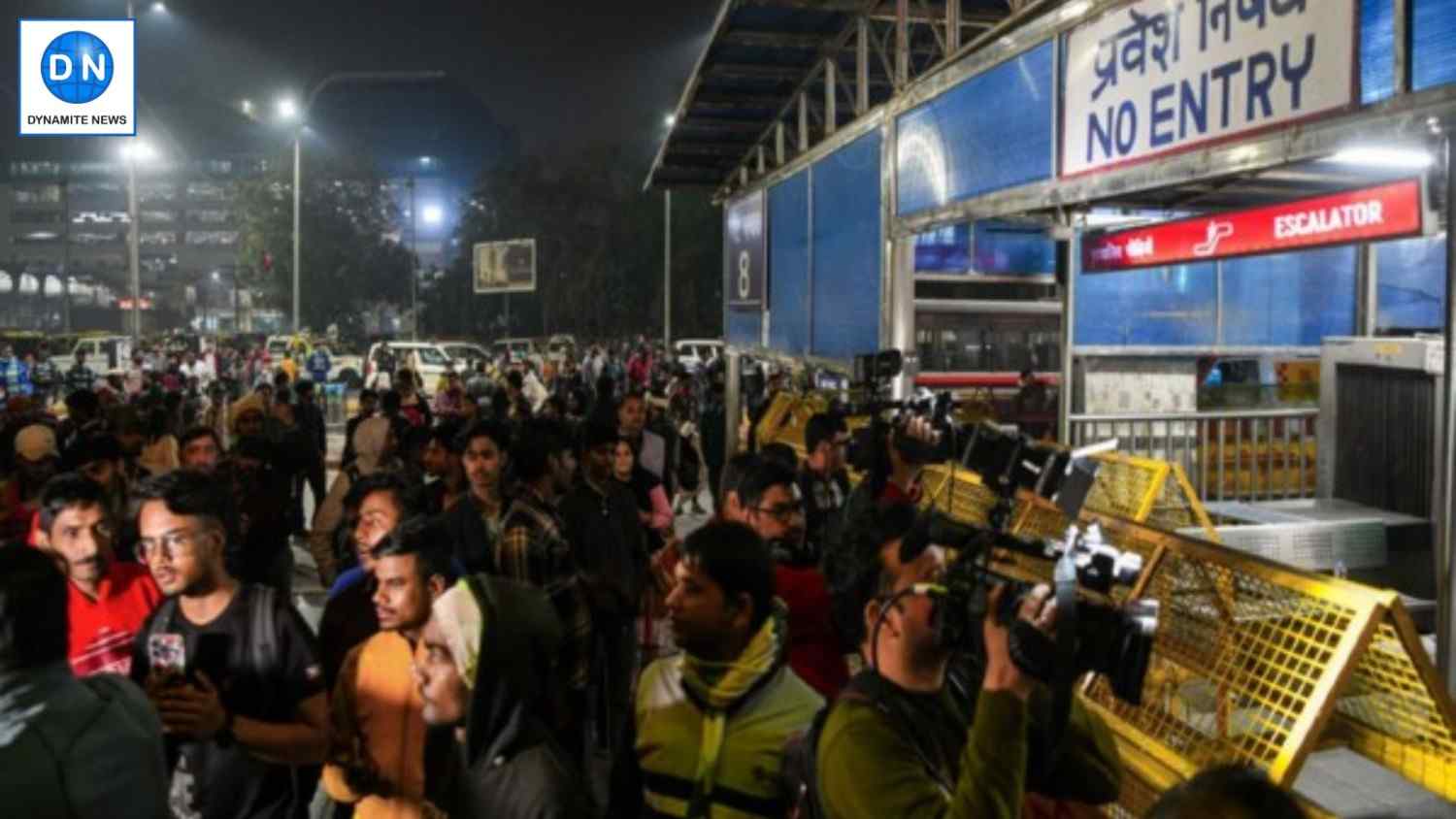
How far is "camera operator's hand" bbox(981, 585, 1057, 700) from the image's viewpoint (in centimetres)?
192

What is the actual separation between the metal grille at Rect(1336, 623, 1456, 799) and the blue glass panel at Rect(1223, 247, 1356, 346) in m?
9.81

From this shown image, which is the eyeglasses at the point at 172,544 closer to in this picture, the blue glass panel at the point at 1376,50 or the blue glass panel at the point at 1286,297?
the blue glass panel at the point at 1376,50

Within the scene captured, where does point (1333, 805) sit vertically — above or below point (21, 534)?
below

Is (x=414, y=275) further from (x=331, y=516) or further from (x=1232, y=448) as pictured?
(x=331, y=516)

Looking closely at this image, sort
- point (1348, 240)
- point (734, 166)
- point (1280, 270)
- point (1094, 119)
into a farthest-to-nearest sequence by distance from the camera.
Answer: point (734, 166), point (1280, 270), point (1094, 119), point (1348, 240)

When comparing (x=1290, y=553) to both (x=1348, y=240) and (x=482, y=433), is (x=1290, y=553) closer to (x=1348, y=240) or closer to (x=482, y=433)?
(x=1348, y=240)

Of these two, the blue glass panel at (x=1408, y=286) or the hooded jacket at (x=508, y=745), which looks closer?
the hooded jacket at (x=508, y=745)

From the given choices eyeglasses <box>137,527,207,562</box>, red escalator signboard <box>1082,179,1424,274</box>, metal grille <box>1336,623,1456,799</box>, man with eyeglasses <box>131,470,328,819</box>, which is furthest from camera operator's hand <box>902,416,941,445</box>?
eyeglasses <box>137,527,207,562</box>

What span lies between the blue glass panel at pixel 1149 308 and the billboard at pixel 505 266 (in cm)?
3362

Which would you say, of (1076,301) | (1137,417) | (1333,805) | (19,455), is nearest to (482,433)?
(19,455)

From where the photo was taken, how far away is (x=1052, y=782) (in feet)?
7.44

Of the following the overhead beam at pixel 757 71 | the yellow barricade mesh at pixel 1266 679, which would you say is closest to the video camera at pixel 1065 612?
the yellow barricade mesh at pixel 1266 679

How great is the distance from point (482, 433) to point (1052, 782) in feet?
12.2

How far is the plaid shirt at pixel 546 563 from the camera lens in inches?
175
